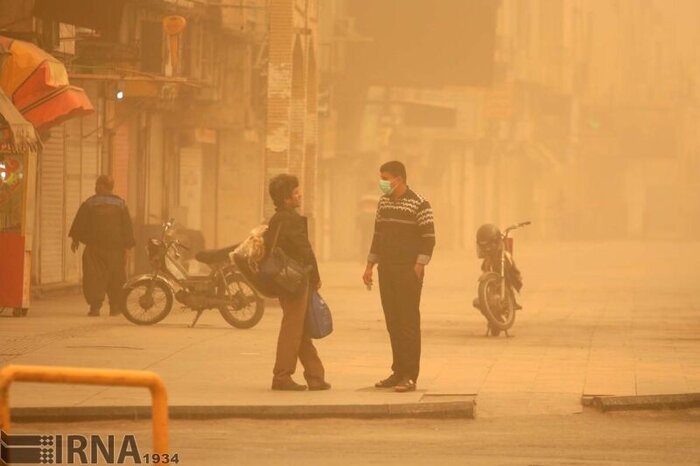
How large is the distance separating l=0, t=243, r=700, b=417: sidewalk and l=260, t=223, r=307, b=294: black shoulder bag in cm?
83

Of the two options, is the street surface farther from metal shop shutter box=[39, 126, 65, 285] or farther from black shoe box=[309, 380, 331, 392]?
metal shop shutter box=[39, 126, 65, 285]

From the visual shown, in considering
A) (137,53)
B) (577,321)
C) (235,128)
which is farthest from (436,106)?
(577,321)

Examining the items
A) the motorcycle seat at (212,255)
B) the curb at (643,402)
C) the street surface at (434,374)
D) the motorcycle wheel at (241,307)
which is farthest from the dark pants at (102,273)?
the curb at (643,402)

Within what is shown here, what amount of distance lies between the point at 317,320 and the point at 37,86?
9.52m

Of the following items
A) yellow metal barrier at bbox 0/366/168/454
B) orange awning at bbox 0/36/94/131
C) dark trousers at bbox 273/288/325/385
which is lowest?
dark trousers at bbox 273/288/325/385

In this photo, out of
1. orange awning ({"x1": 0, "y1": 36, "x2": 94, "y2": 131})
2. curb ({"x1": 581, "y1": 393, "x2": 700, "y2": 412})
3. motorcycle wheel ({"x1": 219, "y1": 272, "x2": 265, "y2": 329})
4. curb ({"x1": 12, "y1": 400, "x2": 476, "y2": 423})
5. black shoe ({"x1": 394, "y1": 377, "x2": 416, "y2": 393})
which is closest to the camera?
curb ({"x1": 12, "y1": 400, "x2": 476, "y2": 423})

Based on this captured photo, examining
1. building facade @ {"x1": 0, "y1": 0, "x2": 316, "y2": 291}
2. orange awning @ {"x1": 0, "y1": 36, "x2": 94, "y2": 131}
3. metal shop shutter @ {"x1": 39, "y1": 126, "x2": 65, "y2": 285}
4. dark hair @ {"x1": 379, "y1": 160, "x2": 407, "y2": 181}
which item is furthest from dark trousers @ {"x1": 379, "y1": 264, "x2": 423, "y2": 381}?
metal shop shutter @ {"x1": 39, "y1": 126, "x2": 65, "y2": 285}

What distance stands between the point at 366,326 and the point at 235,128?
1610 centimetres

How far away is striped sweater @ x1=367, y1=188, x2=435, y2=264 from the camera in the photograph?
1517 cm

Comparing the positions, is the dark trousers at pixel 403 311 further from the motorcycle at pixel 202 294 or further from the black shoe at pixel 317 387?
the motorcycle at pixel 202 294

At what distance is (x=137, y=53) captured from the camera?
102 feet

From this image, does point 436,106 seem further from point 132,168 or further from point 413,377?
point 413,377

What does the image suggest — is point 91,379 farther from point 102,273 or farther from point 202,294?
point 102,273

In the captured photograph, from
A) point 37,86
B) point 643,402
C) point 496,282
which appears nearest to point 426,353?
point 496,282
